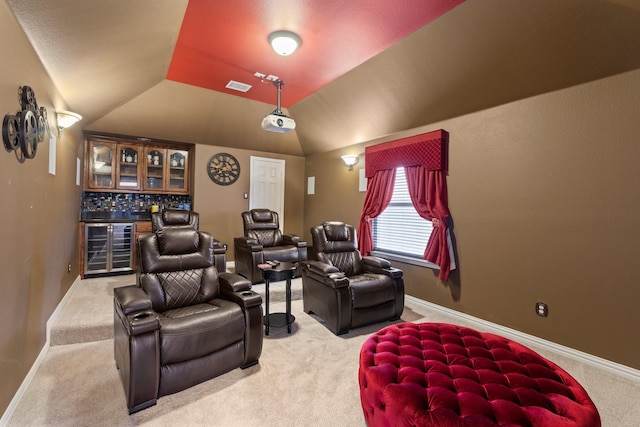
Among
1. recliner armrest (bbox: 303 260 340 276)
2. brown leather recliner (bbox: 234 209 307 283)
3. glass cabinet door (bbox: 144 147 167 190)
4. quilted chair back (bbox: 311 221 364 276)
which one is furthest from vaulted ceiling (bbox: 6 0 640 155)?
recliner armrest (bbox: 303 260 340 276)

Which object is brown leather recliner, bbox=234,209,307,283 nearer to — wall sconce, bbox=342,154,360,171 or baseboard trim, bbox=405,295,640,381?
wall sconce, bbox=342,154,360,171

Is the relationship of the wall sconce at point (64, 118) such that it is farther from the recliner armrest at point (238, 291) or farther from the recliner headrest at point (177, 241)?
the recliner armrest at point (238, 291)

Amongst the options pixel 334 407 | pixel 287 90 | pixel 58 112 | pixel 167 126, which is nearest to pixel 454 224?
pixel 334 407

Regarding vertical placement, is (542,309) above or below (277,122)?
below

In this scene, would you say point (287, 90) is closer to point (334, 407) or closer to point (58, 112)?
point (58, 112)

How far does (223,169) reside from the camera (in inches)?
233

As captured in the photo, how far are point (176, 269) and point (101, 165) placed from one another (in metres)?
3.61

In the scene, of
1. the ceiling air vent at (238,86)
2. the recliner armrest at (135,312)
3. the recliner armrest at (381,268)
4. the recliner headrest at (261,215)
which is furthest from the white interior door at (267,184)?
the recliner armrest at (135,312)

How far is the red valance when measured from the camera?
12.5 ft

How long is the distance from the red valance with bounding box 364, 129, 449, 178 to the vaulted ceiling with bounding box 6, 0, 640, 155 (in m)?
0.23

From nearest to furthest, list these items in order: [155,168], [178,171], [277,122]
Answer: [277,122] < [155,168] < [178,171]

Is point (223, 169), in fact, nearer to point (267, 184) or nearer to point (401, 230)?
point (267, 184)

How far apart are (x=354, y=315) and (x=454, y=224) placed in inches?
66.7

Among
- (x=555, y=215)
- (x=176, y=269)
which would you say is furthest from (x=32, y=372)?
(x=555, y=215)
